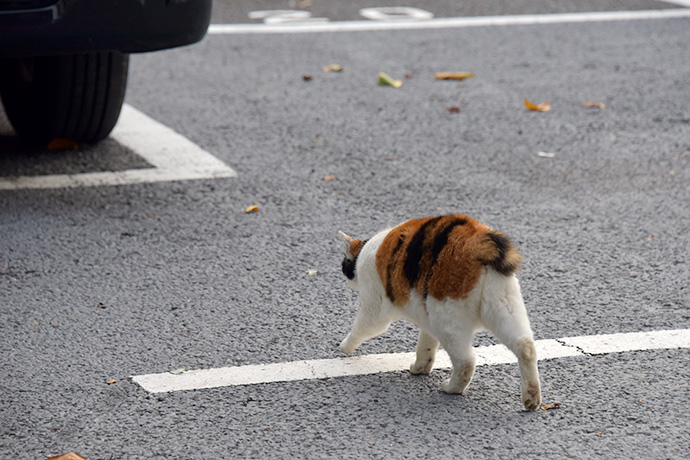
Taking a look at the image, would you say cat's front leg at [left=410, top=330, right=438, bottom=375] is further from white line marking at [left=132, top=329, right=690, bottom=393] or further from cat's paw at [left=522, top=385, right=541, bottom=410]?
cat's paw at [left=522, top=385, right=541, bottom=410]

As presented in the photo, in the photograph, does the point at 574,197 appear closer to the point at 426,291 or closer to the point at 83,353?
the point at 426,291

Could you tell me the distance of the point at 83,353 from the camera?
2900mm

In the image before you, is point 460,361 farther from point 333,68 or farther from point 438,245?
point 333,68

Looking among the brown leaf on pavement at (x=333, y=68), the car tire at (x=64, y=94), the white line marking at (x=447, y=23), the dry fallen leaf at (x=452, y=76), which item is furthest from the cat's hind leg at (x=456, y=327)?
the white line marking at (x=447, y=23)

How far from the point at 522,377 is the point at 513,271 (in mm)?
323

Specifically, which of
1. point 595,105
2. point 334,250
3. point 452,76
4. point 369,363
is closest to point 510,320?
point 369,363

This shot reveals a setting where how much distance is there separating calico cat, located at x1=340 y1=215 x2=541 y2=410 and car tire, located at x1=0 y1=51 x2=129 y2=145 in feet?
8.32

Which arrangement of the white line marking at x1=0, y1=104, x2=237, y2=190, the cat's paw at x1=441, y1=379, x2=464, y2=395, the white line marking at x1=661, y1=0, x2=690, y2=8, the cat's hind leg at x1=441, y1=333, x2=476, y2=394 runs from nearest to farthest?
1. the cat's hind leg at x1=441, y1=333, x2=476, y2=394
2. the cat's paw at x1=441, y1=379, x2=464, y2=395
3. the white line marking at x1=0, y1=104, x2=237, y2=190
4. the white line marking at x1=661, y1=0, x2=690, y2=8

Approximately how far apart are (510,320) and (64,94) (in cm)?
314

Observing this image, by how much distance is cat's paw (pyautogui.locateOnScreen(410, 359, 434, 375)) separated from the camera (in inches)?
109

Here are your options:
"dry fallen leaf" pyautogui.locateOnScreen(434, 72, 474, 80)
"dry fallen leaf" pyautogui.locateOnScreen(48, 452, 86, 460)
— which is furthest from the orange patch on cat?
"dry fallen leaf" pyautogui.locateOnScreen(434, 72, 474, 80)

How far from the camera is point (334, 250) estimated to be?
12.3ft

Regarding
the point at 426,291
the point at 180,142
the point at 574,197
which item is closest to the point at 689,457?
the point at 426,291

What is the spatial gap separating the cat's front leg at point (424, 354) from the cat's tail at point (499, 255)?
1.24 ft
